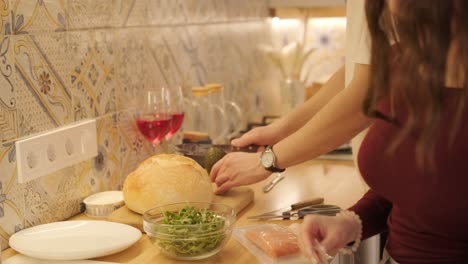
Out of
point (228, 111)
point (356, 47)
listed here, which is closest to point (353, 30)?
point (356, 47)

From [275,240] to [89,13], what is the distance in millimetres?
736

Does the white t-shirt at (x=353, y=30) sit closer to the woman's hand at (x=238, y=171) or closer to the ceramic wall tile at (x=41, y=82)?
the woman's hand at (x=238, y=171)

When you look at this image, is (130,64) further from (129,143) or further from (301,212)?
(301,212)

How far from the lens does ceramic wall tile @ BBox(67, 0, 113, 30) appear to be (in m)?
1.57

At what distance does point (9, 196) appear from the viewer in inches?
53.9

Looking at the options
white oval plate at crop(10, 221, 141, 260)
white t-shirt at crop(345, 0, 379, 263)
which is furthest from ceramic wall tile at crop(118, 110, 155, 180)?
white t-shirt at crop(345, 0, 379, 263)

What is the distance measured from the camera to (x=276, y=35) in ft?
10.6

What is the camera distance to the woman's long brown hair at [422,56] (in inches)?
38.6

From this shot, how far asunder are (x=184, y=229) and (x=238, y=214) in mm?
355

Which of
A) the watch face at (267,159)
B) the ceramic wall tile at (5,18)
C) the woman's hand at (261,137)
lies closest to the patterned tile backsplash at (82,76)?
the ceramic wall tile at (5,18)

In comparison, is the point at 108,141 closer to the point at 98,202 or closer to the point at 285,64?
the point at 98,202

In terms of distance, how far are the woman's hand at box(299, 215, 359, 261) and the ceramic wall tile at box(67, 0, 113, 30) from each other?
29.7 inches

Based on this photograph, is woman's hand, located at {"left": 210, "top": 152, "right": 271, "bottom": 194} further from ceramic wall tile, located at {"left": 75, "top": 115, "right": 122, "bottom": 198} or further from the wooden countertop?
ceramic wall tile, located at {"left": 75, "top": 115, "right": 122, "bottom": 198}

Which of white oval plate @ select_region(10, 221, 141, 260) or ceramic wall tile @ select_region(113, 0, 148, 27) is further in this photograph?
ceramic wall tile @ select_region(113, 0, 148, 27)
